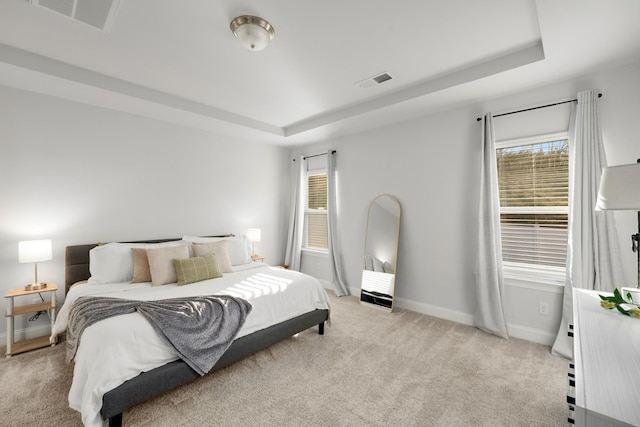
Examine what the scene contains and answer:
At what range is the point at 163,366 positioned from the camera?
1.89 metres

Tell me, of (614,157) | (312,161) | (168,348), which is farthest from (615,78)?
(168,348)

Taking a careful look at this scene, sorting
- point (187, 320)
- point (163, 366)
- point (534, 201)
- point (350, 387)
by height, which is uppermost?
point (534, 201)

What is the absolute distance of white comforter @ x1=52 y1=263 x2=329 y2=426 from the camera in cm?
162

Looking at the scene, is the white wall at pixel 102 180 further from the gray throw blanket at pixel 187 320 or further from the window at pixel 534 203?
the window at pixel 534 203

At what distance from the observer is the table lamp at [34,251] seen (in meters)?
2.60

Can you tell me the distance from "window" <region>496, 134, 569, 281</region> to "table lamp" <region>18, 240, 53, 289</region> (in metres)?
4.61

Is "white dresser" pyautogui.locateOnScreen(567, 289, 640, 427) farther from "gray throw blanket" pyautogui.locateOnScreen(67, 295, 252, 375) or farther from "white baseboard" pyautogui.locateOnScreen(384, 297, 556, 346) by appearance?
"gray throw blanket" pyautogui.locateOnScreen(67, 295, 252, 375)

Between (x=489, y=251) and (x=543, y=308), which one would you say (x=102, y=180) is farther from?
(x=543, y=308)

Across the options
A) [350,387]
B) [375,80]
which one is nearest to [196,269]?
[350,387]

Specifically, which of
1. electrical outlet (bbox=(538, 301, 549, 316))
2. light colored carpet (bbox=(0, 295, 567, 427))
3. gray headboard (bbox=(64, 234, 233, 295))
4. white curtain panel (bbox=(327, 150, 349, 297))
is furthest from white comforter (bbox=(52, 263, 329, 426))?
electrical outlet (bbox=(538, 301, 549, 316))

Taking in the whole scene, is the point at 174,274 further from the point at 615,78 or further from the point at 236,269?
the point at 615,78

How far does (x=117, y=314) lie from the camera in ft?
6.36

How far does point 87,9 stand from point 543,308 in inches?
178

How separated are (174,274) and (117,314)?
1.06 metres
